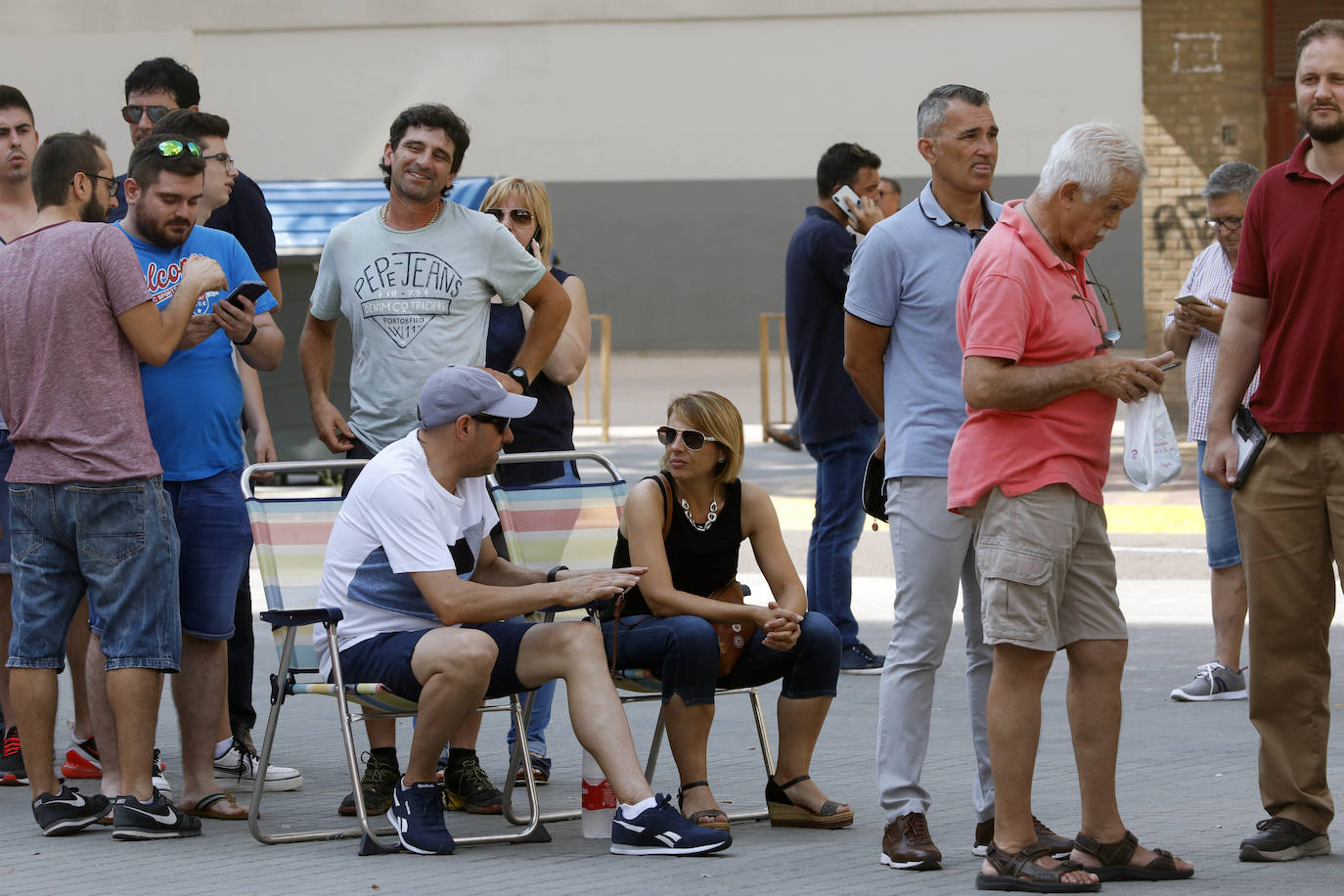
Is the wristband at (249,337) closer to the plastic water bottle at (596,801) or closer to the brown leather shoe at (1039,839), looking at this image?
the plastic water bottle at (596,801)

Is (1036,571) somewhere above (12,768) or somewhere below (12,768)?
above

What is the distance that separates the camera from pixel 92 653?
5605mm

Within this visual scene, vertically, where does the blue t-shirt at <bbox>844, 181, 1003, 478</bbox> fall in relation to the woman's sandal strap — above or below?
above

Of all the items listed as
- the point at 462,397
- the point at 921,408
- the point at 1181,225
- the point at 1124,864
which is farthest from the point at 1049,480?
the point at 1181,225

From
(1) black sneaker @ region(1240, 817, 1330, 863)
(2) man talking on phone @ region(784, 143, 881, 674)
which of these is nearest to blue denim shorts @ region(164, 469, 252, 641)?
(2) man talking on phone @ region(784, 143, 881, 674)

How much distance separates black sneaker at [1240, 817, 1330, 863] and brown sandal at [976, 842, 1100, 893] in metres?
0.60

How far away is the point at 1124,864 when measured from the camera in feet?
15.7

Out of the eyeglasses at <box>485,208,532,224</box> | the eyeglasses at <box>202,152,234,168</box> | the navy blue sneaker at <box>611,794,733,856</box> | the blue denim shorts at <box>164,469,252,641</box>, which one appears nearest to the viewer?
the navy blue sneaker at <box>611,794,733,856</box>

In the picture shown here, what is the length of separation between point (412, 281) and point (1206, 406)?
3.43 m

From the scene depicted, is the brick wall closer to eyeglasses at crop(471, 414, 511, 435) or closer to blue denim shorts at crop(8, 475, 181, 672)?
eyeglasses at crop(471, 414, 511, 435)

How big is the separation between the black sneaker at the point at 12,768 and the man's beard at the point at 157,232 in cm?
182

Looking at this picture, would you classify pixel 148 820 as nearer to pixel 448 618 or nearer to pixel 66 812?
pixel 66 812

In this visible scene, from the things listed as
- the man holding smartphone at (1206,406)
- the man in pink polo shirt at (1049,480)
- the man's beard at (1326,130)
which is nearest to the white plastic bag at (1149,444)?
the man in pink polo shirt at (1049,480)

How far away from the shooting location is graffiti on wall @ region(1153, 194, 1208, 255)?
19.2 m
